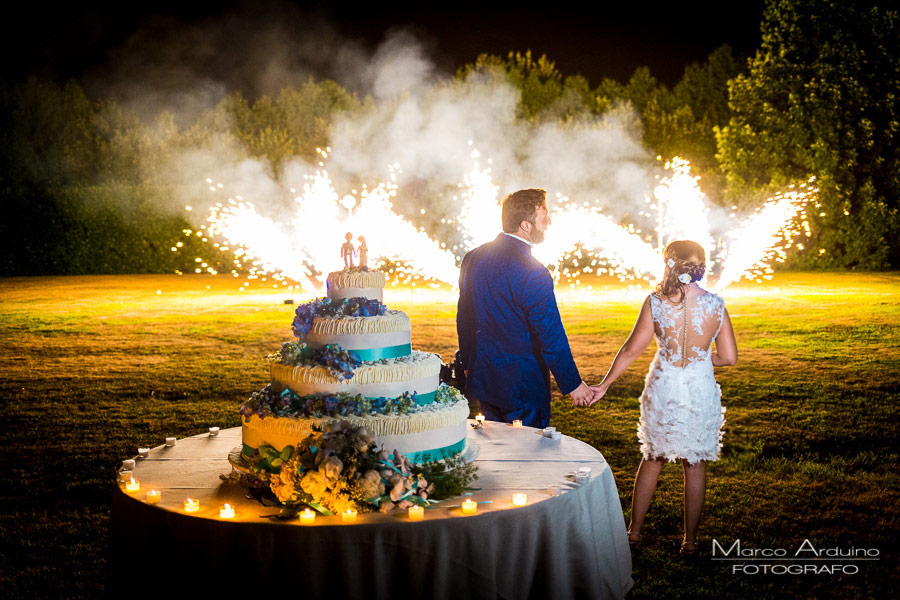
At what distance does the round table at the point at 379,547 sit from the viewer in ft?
11.1

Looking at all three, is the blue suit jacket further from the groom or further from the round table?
the round table

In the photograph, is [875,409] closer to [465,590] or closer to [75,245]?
[465,590]

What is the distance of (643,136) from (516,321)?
35.0 meters

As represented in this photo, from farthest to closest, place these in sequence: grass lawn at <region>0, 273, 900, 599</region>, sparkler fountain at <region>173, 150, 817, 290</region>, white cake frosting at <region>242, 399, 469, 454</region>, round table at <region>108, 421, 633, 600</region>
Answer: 1. sparkler fountain at <region>173, 150, 817, 290</region>
2. grass lawn at <region>0, 273, 900, 599</region>
3. white cake frosting at <region>242, 399, 469, 454</region>
4. round table at <region>108, 421, 633, 600</region>

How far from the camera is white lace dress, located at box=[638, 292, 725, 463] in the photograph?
5.47 metres

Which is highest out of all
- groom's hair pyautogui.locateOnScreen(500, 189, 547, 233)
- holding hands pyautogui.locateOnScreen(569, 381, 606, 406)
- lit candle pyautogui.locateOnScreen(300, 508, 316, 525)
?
groom's hair pyautogui.locateOnScreen(500, 189, 547, 233)

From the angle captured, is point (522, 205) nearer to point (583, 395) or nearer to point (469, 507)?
point (583, 395)

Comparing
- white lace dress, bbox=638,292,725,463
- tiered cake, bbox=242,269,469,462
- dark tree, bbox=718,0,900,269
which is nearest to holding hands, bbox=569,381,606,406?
white lace dress, bbox=638,292,725,463

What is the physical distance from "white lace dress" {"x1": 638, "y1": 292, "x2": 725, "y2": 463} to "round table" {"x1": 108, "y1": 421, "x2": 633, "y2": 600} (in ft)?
4.65

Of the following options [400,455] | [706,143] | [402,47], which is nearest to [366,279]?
[400,455]

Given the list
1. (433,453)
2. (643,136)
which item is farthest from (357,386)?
(643,136)

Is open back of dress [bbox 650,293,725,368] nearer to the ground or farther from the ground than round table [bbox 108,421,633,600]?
farther from the ground

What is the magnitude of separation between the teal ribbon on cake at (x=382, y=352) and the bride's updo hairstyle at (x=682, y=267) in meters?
1.94

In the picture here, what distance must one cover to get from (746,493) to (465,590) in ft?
15.4
